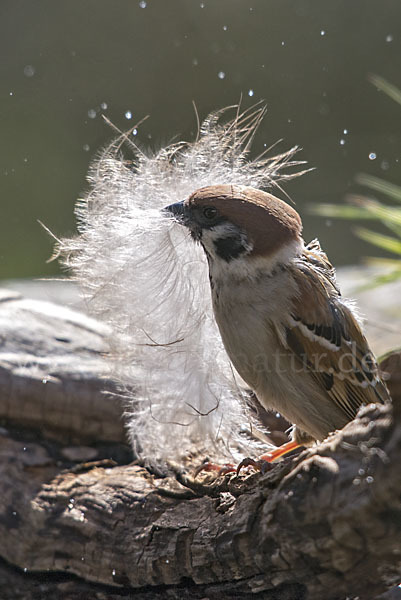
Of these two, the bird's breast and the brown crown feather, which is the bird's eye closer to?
the brown crown feather

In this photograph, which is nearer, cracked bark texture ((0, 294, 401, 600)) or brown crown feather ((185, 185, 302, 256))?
cracked bark texture ((0, 294, 401, 600))

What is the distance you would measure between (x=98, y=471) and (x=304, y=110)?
17.7 feet

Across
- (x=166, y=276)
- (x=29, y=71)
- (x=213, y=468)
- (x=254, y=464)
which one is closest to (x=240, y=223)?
(x=166, y=276)

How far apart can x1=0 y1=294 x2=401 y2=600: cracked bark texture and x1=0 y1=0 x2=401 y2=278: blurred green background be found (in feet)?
13.3

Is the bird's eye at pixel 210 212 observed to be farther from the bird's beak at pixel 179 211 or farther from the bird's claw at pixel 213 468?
the bird's claw at pixel 213 468

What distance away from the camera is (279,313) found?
2.45m

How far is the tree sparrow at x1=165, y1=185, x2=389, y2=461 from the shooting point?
2.40 m

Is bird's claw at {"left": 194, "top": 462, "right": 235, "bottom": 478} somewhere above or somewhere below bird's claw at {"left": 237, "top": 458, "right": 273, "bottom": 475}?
below

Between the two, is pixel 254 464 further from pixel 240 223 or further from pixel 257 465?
pixel 240 223

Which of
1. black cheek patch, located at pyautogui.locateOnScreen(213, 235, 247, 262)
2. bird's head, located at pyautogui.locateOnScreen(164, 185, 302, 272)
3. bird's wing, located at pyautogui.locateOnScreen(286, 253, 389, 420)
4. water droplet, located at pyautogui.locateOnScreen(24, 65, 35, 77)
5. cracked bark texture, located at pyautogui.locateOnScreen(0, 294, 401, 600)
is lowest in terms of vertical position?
cracked bark texture, located at pyautogui.locateOnScreen(0, 294, 401, 600)

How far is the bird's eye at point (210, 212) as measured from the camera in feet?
7.89

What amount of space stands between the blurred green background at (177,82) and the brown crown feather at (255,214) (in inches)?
179

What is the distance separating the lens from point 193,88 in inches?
316

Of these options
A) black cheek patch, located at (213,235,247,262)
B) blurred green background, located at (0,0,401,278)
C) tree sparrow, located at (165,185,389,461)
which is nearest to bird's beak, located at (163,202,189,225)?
tree sparrow, located at (165,185,389,461)
